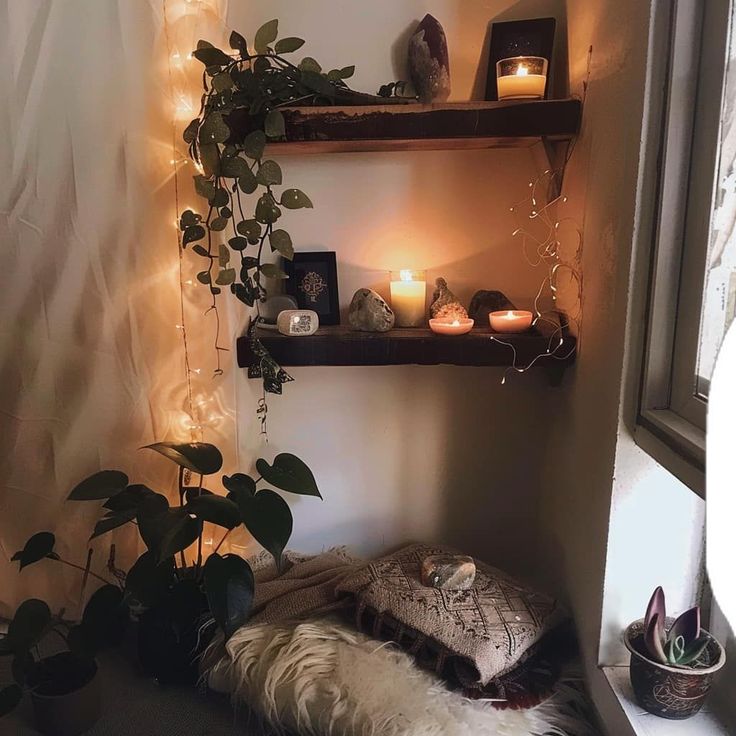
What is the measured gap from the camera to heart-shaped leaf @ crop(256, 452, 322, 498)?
1167 mm

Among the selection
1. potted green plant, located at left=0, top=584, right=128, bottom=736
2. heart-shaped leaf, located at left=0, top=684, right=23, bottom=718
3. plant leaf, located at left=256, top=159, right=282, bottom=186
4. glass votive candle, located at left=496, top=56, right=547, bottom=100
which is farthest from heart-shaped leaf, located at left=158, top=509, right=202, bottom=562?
glass votive candle, located at left=496, top=56, right=547, bottom=100

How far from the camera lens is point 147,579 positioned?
1.12 m

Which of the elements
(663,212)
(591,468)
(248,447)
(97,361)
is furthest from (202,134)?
(591,468)

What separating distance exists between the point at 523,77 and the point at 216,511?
93 cm

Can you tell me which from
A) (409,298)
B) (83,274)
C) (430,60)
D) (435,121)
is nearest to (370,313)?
(409,298)

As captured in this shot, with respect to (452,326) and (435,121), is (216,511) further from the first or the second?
(435,121)

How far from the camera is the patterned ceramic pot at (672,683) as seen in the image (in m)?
0.89

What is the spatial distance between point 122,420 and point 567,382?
2.95 feet

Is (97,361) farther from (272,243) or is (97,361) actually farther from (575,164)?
(575,164)

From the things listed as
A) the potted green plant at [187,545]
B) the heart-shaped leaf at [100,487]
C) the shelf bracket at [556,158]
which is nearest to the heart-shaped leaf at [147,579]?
the potted green plant at [187,545]

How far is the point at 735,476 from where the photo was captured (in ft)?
1.25

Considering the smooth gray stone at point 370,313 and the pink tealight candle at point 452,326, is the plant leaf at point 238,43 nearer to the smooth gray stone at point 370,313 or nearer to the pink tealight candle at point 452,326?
the smooth gray stone at point 370,313

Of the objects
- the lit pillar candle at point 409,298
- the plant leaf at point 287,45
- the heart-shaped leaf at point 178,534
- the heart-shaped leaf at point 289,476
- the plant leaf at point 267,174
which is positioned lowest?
the heart-shaped leaf at point 178,534

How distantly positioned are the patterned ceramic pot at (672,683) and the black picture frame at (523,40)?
954 millimetres
